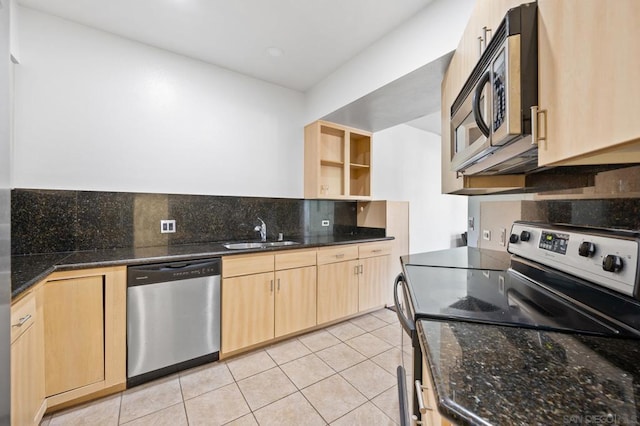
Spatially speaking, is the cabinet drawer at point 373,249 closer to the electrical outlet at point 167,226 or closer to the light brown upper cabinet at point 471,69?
the light brown upper cabinet at point 471,69

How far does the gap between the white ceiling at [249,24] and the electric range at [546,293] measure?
5.75 ft

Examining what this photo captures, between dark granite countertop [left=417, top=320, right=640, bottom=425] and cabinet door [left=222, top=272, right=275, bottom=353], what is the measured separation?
1700mm

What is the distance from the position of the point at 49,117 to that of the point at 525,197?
327cm

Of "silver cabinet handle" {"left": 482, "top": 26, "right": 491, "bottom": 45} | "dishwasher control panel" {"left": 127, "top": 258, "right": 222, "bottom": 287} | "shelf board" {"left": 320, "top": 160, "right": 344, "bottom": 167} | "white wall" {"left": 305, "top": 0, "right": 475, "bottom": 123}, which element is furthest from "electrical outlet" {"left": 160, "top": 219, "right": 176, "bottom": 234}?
"silver cabinet handle" {"left": 482, "top": 26, "right": 491, "bottom": 45}

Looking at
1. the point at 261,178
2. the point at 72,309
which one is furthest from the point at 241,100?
the point at 72,309

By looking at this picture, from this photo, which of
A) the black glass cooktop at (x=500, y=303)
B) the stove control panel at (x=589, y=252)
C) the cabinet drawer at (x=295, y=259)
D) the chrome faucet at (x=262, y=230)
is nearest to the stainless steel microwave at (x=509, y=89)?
the stove control panel at (x=589, y=252)

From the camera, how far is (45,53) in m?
1.88

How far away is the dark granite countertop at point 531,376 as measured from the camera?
17.1 inches

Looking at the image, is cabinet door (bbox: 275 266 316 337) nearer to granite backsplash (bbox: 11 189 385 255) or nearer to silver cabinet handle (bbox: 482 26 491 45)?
granite backsplash (bbox: 11 189 385 255)

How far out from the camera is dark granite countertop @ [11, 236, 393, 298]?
129 cm

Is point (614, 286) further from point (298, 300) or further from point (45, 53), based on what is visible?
point (45, 53)

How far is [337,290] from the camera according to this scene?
2783mm

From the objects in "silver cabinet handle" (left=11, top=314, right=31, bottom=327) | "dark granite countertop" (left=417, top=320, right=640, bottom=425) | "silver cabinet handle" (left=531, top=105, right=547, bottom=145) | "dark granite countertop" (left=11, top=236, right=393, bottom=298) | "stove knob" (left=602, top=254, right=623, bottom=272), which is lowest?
"silver cabinet handle" (left=11, top=314, right=31, bottom=327)

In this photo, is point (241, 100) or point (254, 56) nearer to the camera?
point (254, 56)
